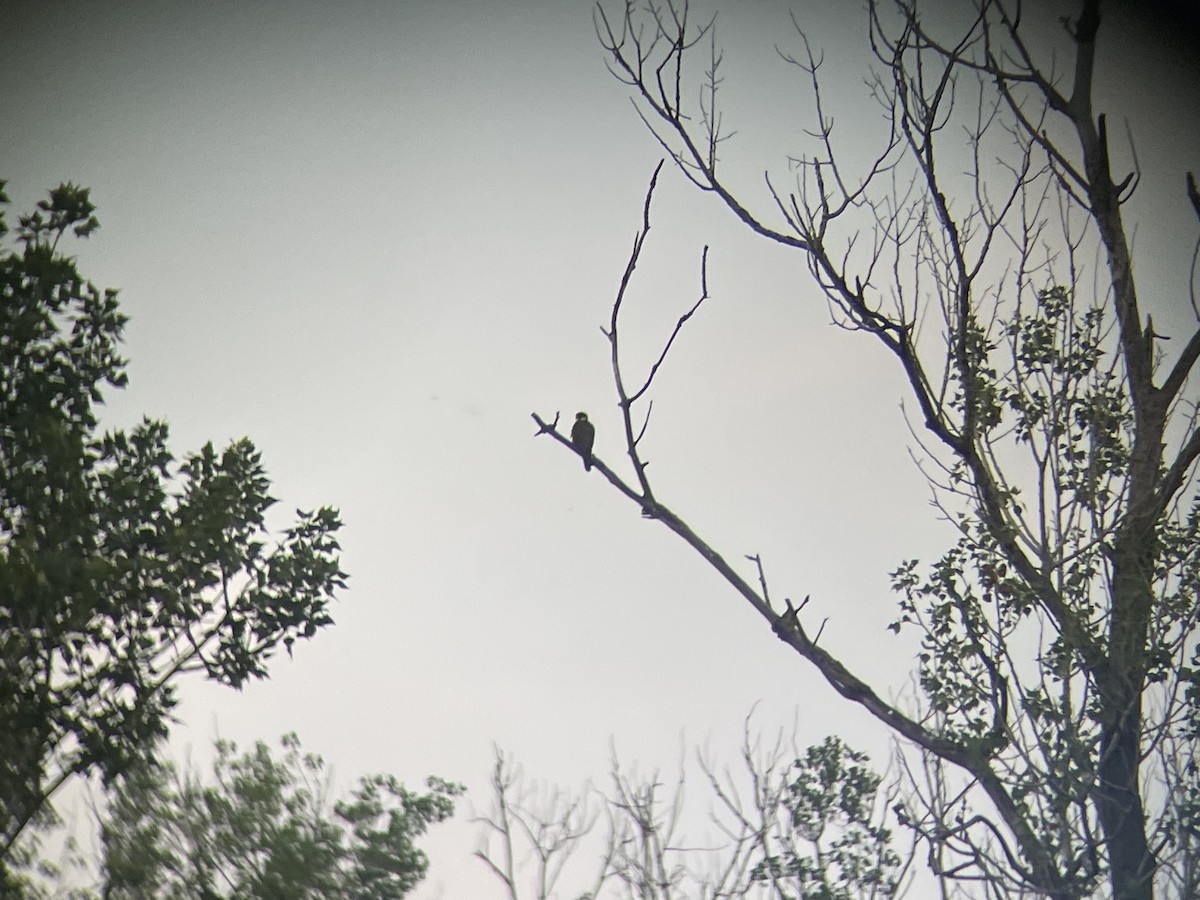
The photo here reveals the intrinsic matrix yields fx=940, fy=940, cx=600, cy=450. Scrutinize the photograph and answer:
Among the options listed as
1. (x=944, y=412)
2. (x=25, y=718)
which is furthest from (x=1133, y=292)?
(x=25, y=718)

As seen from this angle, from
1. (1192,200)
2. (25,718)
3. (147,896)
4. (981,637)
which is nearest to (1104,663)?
(981,637)

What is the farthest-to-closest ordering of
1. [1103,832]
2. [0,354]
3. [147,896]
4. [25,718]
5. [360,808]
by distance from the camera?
1. [360,808]
2. [147,896]
3. [1103,832]
4. [0,354]
5. [25,718]

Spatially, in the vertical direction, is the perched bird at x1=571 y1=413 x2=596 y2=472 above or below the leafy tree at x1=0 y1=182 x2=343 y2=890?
above

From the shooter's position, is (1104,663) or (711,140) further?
(1104,663)

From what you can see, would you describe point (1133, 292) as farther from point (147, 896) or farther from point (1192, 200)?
point (147, 896)

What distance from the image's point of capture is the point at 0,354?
14.8 feet

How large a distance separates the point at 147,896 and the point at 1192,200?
8193 mm

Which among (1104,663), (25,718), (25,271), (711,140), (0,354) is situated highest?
(711,140)

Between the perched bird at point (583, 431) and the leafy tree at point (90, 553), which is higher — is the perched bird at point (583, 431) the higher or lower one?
the higher one

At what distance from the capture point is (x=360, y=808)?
11.0 m

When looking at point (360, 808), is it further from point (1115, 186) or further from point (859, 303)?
point (1115, 186)

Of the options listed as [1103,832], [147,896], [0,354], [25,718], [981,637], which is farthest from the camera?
[147,896]

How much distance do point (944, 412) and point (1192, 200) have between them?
1.46 m

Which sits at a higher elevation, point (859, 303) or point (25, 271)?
point (859, 303)
